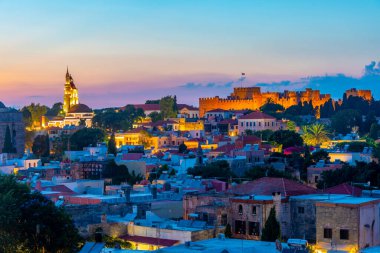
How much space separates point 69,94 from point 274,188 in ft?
252

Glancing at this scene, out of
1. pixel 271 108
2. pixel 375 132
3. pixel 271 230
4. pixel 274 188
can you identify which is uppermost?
pixel 271 108

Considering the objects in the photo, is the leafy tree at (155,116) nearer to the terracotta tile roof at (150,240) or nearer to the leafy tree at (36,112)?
the leafy tree at (36,112)

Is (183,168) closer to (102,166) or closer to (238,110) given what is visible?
(102,166)

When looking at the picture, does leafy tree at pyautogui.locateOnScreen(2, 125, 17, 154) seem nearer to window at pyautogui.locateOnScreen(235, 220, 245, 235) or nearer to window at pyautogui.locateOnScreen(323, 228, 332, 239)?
window at pyautogui.locateOnScreen(235, 220, 245, 235)

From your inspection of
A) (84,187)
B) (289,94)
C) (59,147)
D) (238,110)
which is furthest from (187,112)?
(84,187)

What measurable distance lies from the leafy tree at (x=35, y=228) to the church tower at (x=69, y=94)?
78133 millimetres

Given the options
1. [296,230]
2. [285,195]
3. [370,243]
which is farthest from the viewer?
[285,195]

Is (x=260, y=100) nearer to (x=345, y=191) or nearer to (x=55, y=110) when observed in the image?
(x=55, y=110)

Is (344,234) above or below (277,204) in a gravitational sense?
below

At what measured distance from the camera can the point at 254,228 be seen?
62.6 ft

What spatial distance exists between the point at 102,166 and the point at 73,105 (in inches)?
2034

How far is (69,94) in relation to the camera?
96188mm

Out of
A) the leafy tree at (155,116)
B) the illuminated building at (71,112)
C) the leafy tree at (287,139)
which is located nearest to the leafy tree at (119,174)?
the leafy tree at (287,139)

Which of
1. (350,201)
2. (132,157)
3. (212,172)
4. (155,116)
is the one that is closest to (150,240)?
(350,201)
